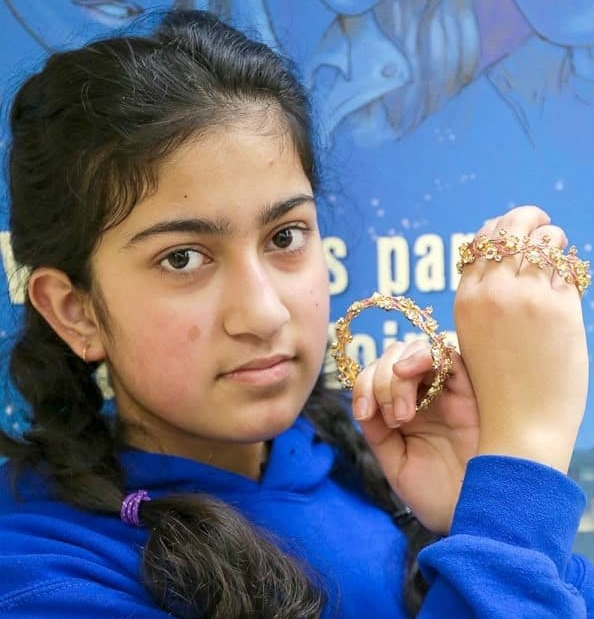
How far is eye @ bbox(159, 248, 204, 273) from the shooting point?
802 mm

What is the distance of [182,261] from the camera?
0.80 meters

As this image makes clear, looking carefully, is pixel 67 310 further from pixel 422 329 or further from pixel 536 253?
pixel 536 253

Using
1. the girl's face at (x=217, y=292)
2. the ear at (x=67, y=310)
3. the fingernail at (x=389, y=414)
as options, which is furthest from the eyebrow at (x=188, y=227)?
the fingernail at (x=389, y=414)

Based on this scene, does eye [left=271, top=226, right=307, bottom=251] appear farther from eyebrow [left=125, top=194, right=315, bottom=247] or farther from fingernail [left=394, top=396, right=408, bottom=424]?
fingernail [left=394, top=396, right=408, bottom=424]

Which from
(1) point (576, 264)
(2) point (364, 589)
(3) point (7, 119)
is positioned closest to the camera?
(1) point (576, 264)

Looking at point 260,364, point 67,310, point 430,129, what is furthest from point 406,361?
point 430,129

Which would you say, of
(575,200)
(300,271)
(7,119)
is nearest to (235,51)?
(300,271)

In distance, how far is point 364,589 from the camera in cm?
88

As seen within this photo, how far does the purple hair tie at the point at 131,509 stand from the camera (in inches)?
32.4

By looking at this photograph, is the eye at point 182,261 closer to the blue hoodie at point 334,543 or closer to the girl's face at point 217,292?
the girl's face at point 217,292

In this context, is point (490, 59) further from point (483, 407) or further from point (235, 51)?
point (483, 407)

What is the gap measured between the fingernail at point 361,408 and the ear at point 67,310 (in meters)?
0.27

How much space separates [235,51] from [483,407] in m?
0.45

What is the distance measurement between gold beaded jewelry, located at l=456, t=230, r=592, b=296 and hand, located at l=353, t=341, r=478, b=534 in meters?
0.11
